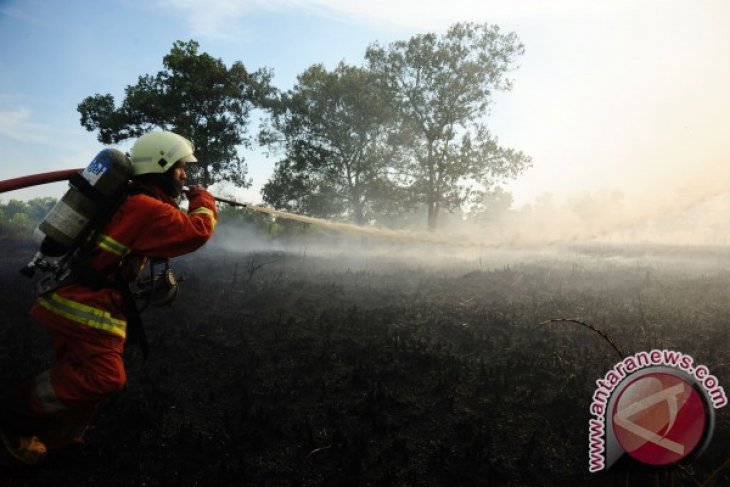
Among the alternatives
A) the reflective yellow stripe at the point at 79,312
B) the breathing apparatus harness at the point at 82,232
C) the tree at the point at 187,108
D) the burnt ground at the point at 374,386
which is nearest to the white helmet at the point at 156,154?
the breathing apparatus harness at the point at 82,232

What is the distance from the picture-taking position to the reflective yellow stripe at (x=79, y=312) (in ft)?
→ 10.3

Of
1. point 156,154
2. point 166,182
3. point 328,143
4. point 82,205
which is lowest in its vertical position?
point 82,205

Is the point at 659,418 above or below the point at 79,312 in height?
below

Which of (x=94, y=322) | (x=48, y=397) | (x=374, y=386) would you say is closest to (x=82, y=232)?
(x=94, y=322)

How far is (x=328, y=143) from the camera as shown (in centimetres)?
2423

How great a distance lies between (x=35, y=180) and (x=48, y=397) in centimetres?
172

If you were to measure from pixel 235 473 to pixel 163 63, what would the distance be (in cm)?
1958

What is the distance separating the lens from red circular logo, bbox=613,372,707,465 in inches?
77.1

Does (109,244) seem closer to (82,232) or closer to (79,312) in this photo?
(82,232)

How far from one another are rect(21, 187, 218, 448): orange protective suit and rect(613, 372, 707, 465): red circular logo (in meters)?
3.18

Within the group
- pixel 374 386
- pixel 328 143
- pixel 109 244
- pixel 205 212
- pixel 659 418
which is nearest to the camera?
pixel 659 418

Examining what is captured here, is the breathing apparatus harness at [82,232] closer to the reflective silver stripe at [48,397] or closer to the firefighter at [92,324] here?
the firefighter at [92,324]

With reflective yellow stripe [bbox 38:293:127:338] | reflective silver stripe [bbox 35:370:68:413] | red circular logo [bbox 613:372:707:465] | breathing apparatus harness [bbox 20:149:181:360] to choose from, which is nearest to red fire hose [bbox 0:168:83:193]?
breathing apparatus harness [bbox 20:149:181:360]

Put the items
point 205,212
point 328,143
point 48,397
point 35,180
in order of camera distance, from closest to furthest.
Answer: point 48,397 → point 35,180 → point 205,212 → point 328,143
